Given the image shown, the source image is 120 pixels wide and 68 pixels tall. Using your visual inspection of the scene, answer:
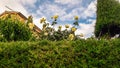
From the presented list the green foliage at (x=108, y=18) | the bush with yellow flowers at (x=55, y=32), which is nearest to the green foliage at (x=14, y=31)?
the bush with yellow flowers at (x=55, y=32)

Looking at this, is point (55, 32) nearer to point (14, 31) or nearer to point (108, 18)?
point (14, 31)

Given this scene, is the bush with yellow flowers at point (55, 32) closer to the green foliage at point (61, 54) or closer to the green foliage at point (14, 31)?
the green foliage at point (14, 31)

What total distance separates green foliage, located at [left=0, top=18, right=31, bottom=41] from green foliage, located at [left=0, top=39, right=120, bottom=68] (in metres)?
2.86

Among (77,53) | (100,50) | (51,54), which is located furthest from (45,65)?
(100,50)

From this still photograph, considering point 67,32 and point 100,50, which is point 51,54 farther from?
point 67,32

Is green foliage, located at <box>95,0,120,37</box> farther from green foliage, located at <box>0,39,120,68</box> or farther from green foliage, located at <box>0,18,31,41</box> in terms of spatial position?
green foliage, located at <box>0,39,120,68</box>

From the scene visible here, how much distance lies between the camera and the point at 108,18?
53.7ft

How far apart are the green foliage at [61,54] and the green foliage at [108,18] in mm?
8861

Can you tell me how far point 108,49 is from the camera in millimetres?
7340

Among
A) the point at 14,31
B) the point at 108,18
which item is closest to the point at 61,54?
the point at 14,31

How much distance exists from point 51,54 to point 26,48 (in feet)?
1.98

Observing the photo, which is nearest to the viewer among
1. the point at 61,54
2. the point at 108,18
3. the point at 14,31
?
the point at 61,54

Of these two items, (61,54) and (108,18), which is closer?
(61,54)

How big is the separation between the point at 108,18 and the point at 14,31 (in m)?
7.24
